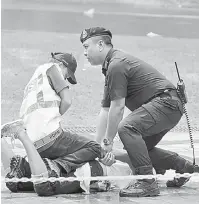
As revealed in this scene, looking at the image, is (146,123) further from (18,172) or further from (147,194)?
(18,172)

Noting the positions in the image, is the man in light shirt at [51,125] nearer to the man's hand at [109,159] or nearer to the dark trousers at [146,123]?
the man's hand at [109,159]

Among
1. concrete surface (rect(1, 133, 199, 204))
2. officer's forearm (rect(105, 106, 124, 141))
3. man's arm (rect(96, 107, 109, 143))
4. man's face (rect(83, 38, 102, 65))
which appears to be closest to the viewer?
concrete surface (rect(1, 133, 199, 204))

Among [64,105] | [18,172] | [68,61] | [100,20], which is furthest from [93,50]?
[100,20]

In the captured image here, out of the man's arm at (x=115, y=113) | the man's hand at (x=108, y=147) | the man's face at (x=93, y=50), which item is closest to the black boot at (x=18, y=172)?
the man's hand at (x=108, y=147)

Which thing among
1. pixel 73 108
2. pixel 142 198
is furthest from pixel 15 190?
pixel 73 108

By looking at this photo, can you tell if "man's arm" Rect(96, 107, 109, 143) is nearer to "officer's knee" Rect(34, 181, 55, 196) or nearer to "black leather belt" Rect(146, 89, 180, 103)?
"black leather belt" Rect(146, 89, 180, 103)

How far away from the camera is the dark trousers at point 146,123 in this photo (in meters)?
4.97

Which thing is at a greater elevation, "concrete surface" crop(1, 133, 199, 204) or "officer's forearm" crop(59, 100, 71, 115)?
"officer's forearm" crop(59, 100, 71, 115)

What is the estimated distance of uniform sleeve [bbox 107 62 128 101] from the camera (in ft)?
16.4

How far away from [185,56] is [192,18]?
291 cm

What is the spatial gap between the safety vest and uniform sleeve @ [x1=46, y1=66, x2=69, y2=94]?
0.03 meters

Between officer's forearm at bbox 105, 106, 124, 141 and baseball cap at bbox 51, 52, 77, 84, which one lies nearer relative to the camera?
officer's forearm at bbox 105, 106, 124, 141

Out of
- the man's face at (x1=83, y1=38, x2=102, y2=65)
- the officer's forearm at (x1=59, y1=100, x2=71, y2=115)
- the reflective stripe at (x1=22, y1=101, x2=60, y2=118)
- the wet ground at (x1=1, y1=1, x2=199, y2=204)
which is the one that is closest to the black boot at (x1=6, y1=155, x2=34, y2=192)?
the reflective stripe at (x1=22, y1=101, x2=60, y2=118)

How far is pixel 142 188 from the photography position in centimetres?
493
